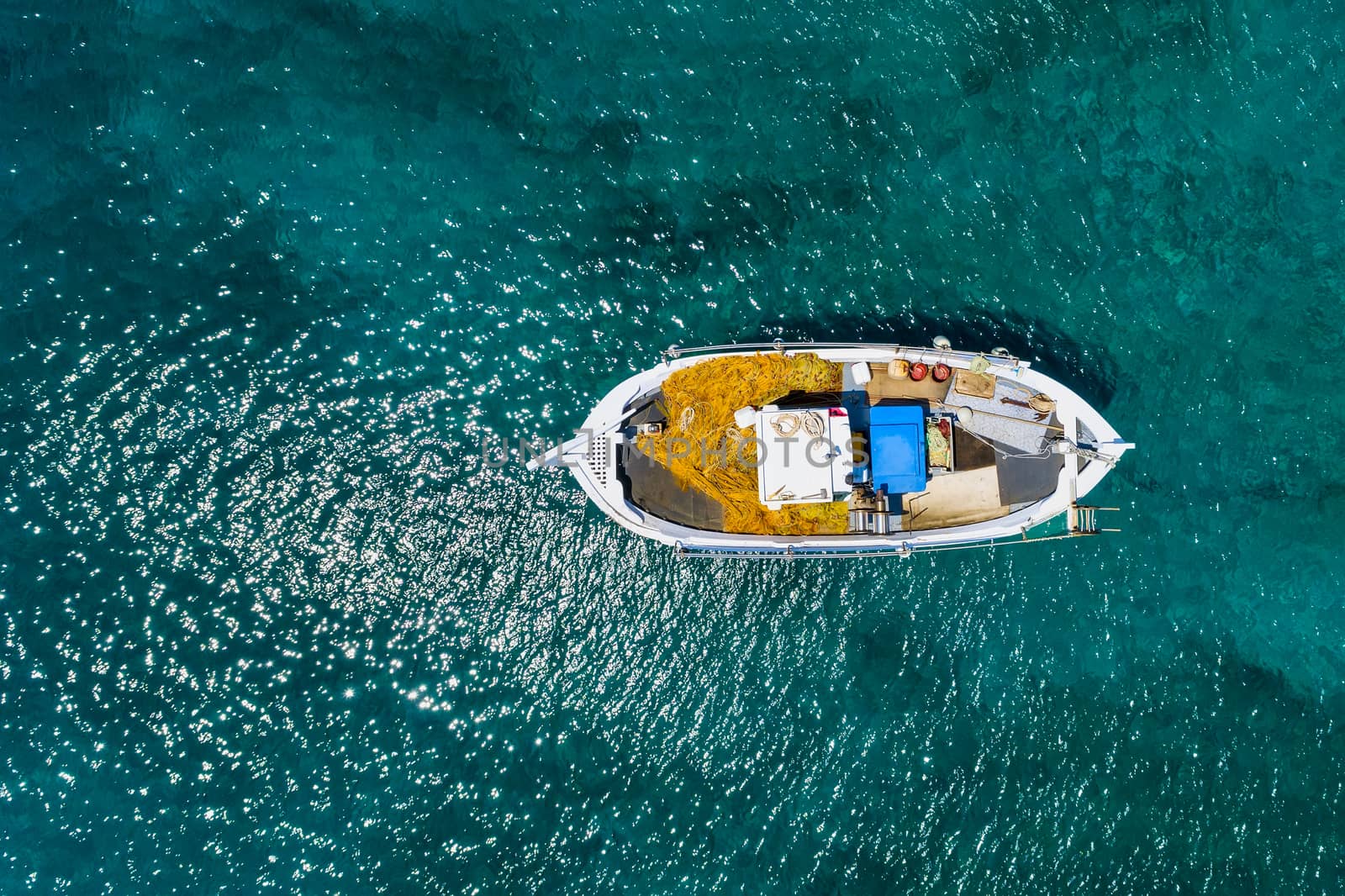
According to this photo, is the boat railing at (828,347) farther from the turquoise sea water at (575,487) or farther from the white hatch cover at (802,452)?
the turquoise sea water at (575,487)

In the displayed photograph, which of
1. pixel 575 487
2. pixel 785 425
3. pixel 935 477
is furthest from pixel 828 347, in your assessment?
pixel 575 487

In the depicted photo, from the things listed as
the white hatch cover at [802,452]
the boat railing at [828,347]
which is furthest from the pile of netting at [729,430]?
the white hatch cover at [802,452]

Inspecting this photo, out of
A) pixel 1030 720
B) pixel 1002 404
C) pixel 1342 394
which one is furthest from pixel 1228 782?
pixel 1002 404

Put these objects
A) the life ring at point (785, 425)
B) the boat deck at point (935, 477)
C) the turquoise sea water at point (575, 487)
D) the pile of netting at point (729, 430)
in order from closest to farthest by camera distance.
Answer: the life ring at point (785, 425), the pile of netting at point (729, 430), the boat deck at point (935, 477), the turquoise sea water at point (575, 487)

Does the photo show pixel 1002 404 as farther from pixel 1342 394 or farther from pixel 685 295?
pixel 1342 394

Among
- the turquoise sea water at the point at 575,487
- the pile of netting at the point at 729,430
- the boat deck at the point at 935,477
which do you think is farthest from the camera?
the turquoise sea water at the point at 575,487
